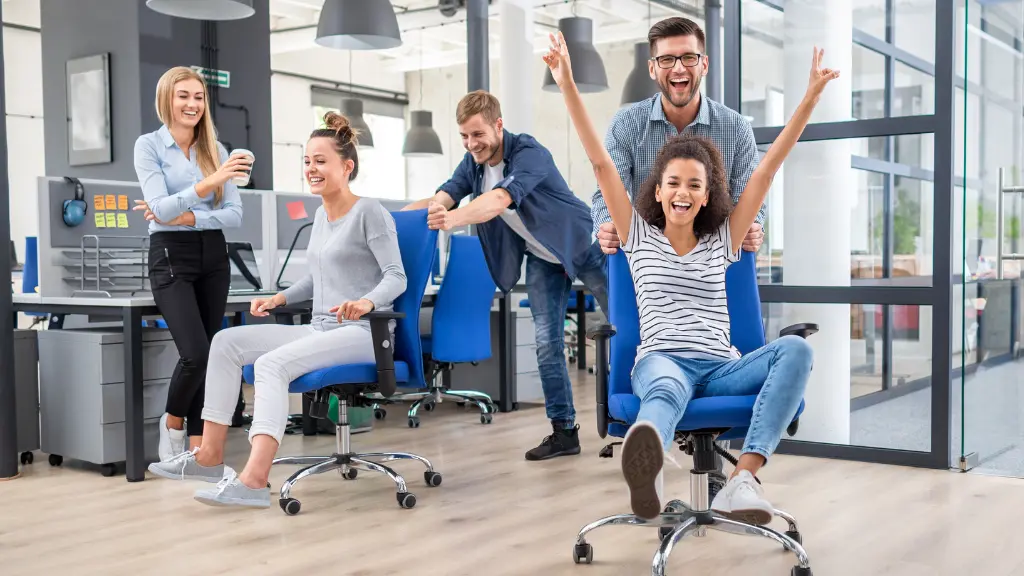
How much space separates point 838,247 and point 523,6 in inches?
143

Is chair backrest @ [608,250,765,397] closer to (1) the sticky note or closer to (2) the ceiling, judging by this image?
(1) the sticky note

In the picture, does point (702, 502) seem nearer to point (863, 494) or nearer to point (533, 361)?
point (863, 494)

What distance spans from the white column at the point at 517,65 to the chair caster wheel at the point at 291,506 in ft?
13.2

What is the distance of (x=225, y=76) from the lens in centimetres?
770

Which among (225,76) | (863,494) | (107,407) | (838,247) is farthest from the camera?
(225,76)

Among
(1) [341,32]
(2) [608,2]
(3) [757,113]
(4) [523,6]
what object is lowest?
(3) [757,113]

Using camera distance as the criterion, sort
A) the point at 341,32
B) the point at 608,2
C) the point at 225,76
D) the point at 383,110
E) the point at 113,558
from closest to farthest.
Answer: the point at 113,558, the point at 341,32, the point at 225,76, the point at 608,2, the point at 383,110

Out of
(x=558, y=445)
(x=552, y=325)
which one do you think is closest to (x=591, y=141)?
(x=552, y=325)

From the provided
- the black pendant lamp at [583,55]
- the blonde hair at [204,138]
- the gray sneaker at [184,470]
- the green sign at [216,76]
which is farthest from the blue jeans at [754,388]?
the green sign at [216,76]

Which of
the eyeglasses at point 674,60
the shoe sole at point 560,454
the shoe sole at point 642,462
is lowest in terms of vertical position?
the shoe sole at point 560,454

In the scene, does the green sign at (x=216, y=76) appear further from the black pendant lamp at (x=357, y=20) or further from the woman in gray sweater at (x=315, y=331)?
the woman in gray sweater at (x=315, y=331)

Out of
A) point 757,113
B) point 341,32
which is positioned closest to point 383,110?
point 341,32

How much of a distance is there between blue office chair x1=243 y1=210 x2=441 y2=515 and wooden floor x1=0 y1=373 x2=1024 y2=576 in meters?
0.10

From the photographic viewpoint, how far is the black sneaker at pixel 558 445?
3852 mm
